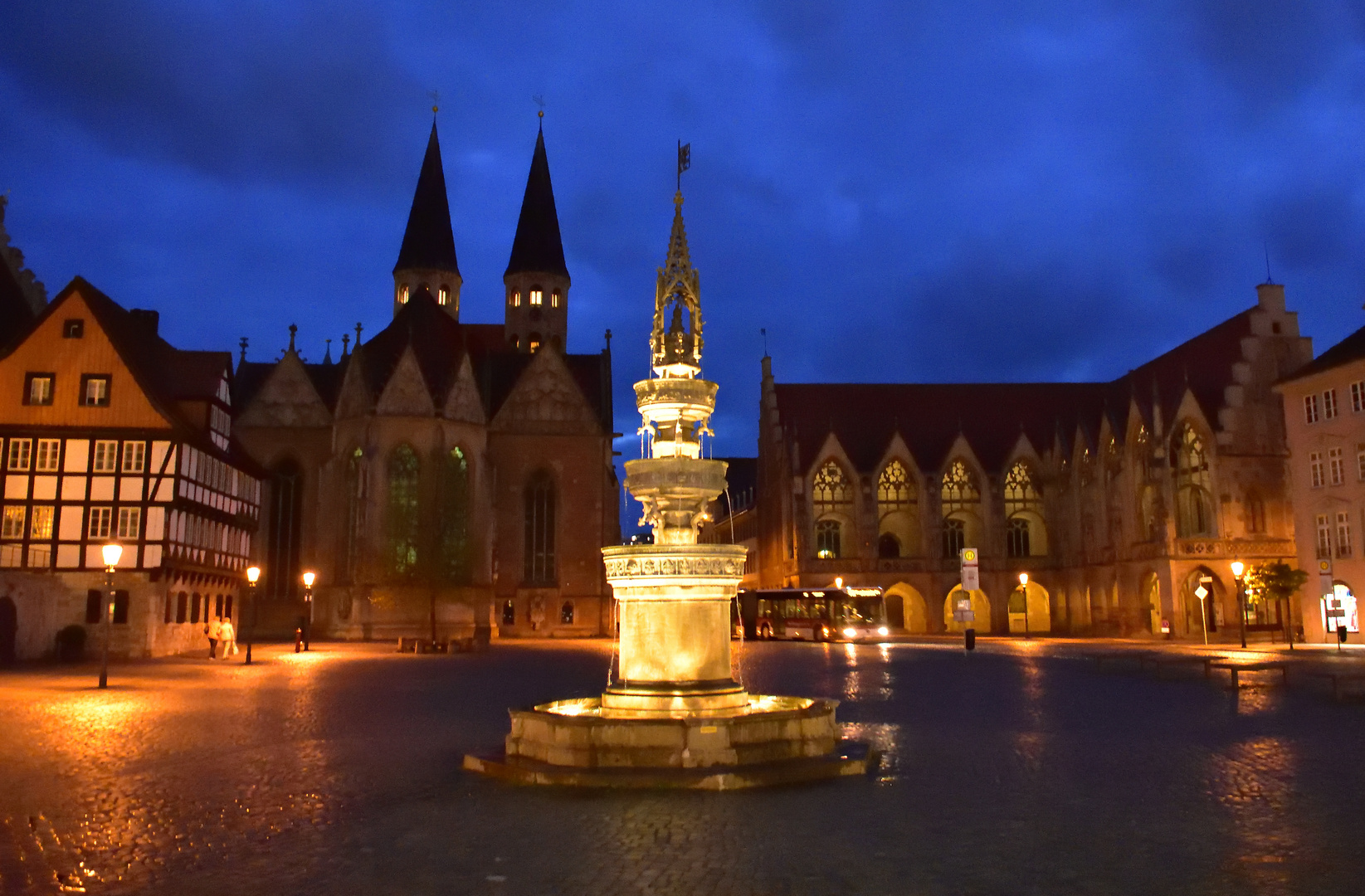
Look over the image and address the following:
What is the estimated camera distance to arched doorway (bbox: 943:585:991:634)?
219 feet

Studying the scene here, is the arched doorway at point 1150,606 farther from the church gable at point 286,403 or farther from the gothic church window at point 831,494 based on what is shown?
the church gable at point 286,403

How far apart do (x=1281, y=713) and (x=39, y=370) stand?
122ft

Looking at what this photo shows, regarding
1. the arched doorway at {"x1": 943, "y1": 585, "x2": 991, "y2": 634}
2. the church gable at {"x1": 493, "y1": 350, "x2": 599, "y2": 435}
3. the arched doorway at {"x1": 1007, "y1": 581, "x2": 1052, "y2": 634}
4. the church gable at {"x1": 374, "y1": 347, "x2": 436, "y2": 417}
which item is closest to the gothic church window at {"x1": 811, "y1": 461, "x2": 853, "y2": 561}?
the arched doorway at {"x1": 943, "y1": 585, "x2": 991, "y2": 634}

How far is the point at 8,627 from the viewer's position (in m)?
34.6

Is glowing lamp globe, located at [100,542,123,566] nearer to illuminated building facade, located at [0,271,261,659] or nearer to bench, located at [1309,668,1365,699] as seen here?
illuminated building facade, located at [0,271,261,659]

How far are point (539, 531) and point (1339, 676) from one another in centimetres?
4366

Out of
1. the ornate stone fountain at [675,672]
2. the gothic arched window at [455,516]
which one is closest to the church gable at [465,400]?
the gothic arched window at [455,516]

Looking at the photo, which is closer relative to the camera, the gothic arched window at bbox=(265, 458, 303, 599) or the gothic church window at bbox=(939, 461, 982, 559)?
the gothic arched window at bbox=(265, 458, 303, 599)

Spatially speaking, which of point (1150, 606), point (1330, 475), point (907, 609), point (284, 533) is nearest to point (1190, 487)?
point (1150, 606)

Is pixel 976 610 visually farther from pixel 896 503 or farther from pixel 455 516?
pixel 455 516

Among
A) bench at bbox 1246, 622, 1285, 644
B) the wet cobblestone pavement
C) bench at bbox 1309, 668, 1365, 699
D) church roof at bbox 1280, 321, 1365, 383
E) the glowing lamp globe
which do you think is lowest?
the wet cobblestone pavement

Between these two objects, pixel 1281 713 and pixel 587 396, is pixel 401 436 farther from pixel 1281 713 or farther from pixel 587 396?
pixel 1281 713

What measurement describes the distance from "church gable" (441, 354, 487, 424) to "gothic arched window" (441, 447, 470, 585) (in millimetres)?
1869

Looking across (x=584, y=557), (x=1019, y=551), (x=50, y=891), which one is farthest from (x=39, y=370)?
(x=1019, y=551)
